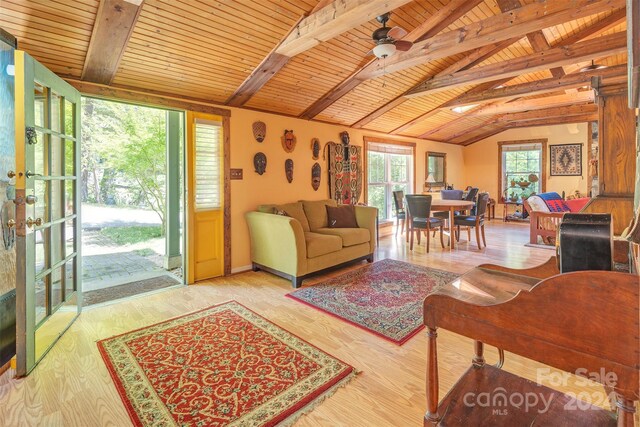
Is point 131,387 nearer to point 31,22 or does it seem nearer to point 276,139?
point 31,22

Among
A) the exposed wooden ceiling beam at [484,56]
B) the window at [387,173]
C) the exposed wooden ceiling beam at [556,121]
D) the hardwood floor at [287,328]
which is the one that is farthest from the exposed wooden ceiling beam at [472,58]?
the exposed wooden ceiling beam at [556,121]

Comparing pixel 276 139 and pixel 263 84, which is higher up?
pixel 263 84

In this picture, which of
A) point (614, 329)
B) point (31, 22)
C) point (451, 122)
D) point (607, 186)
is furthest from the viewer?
point (451, 122)

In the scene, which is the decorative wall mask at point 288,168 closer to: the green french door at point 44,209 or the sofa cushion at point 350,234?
the sofa cushion at point 350,234

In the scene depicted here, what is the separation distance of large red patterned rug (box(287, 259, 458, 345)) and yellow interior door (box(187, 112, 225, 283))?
4.20 feet

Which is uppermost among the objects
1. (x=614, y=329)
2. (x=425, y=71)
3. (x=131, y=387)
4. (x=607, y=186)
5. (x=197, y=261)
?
(x=425, y=71)

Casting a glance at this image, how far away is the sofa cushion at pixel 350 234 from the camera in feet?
14.2

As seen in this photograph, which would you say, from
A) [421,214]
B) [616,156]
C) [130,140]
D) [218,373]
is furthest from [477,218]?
[130,140]

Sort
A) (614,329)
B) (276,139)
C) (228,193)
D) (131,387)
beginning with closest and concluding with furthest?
(614,329), (131,387), (228,193), (276,139)

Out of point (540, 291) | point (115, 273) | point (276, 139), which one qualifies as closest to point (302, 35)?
point (276, 139)

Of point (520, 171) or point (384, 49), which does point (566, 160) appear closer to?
point (520, 171)

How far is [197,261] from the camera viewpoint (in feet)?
13.2

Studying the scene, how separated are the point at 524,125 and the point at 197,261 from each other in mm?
8869

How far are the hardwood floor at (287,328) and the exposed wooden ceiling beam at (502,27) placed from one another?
2877mm
